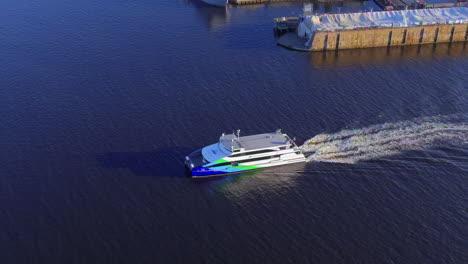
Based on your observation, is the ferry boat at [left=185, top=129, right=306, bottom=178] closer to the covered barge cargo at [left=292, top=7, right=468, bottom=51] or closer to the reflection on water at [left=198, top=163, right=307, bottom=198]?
the reflection on water at [left=198, top=163, right=307, bottom=198]

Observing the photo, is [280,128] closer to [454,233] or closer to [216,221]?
[216,221]

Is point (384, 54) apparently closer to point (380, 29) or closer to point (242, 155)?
point (380, 29)

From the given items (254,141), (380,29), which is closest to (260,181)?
(254,141)

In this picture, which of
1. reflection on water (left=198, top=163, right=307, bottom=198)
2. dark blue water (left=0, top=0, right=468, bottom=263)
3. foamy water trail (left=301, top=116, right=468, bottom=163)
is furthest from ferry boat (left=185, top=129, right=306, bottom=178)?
foamy water trail (left=301, top=116, right=468, bottom=163)

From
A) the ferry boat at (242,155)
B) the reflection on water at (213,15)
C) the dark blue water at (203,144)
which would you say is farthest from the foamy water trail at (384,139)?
the reflection on water at (213,15)

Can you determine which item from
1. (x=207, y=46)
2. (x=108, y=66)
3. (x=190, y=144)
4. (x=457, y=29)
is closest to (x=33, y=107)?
(x=108, y=66)

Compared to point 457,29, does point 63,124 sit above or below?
below

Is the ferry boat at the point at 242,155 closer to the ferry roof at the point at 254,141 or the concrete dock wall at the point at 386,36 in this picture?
the ferry roof at the point at 254,141
